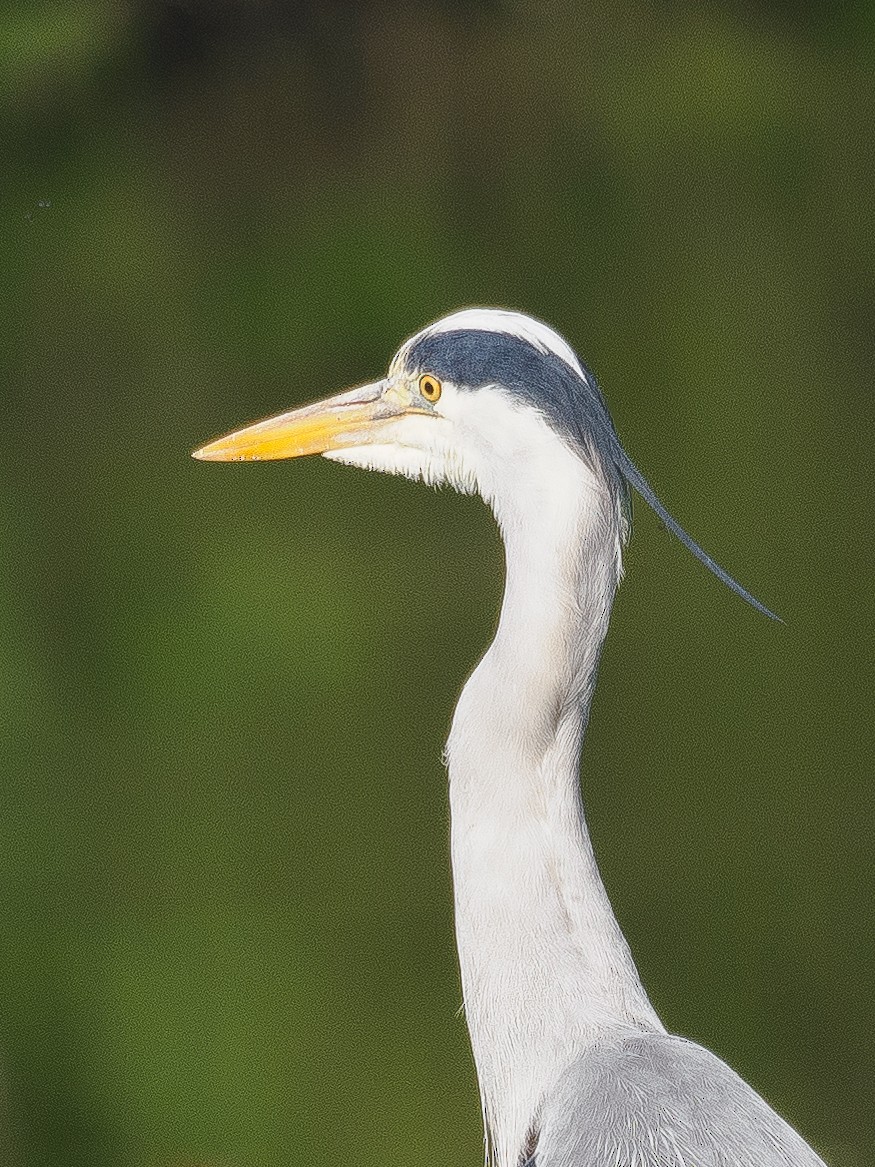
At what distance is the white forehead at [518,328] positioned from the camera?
4.37 ft

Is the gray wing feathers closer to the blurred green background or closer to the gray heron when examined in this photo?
the gray heron

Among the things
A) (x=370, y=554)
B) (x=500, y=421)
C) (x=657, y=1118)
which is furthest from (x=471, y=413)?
(x=370, y=554)

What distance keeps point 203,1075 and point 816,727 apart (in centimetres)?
130

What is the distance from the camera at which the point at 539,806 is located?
1.36 meters

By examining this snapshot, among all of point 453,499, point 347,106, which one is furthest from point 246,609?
point 347,106

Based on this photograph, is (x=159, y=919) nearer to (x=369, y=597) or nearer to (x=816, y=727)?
(x=369, y=597)

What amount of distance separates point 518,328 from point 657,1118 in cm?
68

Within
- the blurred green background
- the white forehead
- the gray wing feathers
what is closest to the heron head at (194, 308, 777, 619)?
the white forehead

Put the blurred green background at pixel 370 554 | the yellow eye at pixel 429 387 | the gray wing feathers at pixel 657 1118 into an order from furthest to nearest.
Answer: the blurred green background at pixel 370 554 → the yellow eye at pixel 429 387 → the gray wing feathers at pixel 657 1118

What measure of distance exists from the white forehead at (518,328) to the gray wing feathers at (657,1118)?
0.60 metres

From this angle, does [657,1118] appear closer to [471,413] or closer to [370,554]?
[471,413]

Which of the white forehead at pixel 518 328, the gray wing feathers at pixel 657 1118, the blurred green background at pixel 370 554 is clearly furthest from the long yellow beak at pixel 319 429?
the blurred green background at pixel 370 554

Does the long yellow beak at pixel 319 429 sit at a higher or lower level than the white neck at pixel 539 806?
Answer: higher

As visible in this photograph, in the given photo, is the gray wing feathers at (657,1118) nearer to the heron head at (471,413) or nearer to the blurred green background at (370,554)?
the heron head at (471,413)
